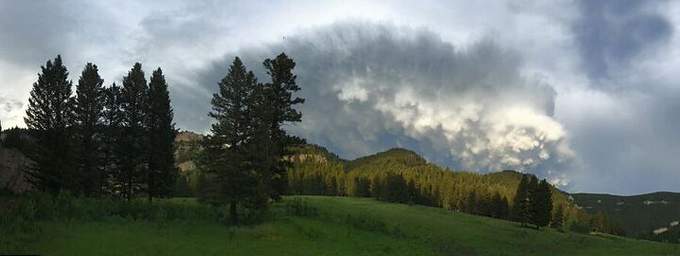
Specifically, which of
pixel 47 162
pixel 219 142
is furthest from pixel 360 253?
pixel 47 162

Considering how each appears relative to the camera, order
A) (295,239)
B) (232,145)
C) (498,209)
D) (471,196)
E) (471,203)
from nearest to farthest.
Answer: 1. (295,239)
2. (232,145)
3. (498,209)
4. (471,203)
5. (471,196)

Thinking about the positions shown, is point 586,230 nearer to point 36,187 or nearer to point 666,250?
point 666,250

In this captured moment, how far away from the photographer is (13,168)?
6544 cm

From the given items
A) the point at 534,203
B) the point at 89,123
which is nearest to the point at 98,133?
the point at 89,123

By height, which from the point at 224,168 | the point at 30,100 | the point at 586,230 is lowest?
the point at 586,230

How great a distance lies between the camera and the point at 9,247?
30.7 meters

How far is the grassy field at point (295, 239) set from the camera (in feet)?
117

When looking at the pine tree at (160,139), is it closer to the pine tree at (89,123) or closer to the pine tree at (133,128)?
the pine tree at (133,128)

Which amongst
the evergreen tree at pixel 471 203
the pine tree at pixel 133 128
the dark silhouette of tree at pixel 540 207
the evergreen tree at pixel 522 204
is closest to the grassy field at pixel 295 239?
the pine tree at pixel 133 128

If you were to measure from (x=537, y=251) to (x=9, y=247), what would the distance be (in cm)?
5260

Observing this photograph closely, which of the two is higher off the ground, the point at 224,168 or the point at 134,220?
the point at 224,168

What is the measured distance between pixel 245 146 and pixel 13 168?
3223 centimetres

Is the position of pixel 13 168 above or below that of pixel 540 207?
above

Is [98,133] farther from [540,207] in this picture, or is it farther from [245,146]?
[540,207]
